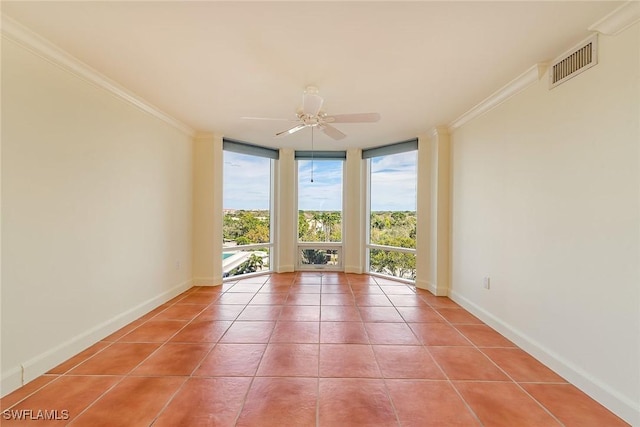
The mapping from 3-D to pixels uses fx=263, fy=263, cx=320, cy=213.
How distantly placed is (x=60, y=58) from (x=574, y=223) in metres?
3.85

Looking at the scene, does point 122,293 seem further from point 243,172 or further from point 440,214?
point 440,214

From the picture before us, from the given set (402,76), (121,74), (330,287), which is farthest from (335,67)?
(330,287)

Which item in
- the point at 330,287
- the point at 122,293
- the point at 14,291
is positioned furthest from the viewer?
the point at 330,287

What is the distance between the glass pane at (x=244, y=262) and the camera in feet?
14.5

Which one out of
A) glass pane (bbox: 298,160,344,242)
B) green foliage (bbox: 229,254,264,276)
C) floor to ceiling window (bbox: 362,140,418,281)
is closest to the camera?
floor to ceiling window (bbox: 362,140,418,281)

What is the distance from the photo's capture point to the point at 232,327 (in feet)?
8.77

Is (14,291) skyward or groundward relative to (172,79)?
groundward

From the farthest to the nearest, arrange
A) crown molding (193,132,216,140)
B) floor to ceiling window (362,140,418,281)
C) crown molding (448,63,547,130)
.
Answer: floor to ceiling window (362,140,418,281) < crown molding (193,132,216,140) < crown molding (448,63,547,130)

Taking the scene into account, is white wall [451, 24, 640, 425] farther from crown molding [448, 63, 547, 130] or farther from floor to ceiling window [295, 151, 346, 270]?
floor to ceiling window [295, 151, 346, 270]

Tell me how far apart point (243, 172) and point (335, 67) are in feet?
9.61

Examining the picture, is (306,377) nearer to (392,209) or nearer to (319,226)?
(392,209)

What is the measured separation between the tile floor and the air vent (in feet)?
7.02

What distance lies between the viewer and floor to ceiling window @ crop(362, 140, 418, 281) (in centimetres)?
432

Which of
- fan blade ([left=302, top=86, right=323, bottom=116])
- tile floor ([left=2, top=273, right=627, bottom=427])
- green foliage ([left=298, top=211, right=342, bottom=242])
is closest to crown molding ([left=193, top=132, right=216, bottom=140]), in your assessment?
green foliage ([left=298, top=211, right=342, bottom=242])
